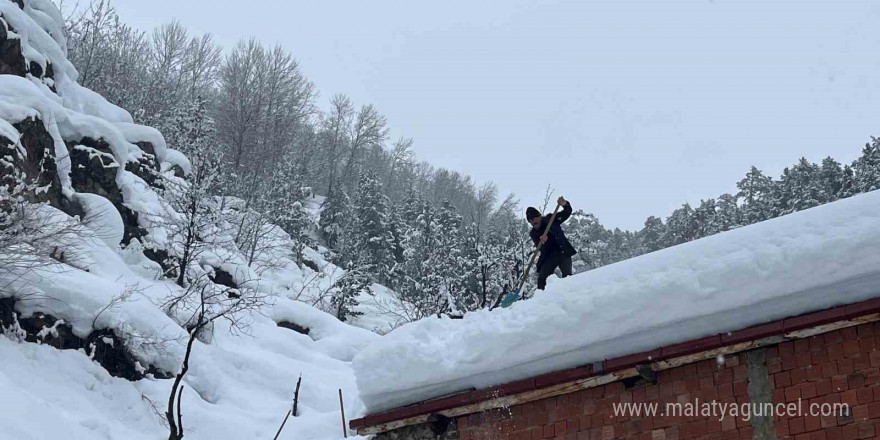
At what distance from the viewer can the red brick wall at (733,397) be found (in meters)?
5.75

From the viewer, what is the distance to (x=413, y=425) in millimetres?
7836

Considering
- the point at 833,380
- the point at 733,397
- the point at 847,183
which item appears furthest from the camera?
the point at 847,183

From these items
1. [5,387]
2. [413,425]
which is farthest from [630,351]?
[5,387]

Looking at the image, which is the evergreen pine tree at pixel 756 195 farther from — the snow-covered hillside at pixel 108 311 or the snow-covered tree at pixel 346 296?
the snow-covered hillside at pixel 108 311

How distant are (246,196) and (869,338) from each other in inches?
1383

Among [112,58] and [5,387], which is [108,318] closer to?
[5,387]

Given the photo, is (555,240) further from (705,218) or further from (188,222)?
(705,218)

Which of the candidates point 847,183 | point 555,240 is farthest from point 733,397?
point 847,183

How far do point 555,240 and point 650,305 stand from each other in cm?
372

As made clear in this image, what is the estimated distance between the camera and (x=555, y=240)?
400 inches

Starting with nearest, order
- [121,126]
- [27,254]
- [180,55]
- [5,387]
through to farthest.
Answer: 1. [5,387]
2. [27,254]
3. [121,126]
4. [180,55]

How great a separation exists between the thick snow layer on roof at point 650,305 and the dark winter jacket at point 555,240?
2637 millimetres

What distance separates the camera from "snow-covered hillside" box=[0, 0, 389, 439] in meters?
13.1

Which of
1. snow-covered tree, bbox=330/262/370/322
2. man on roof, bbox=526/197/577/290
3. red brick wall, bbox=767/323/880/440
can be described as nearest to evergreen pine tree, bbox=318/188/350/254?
snow-covered tree, bbox=330/262/370/322
